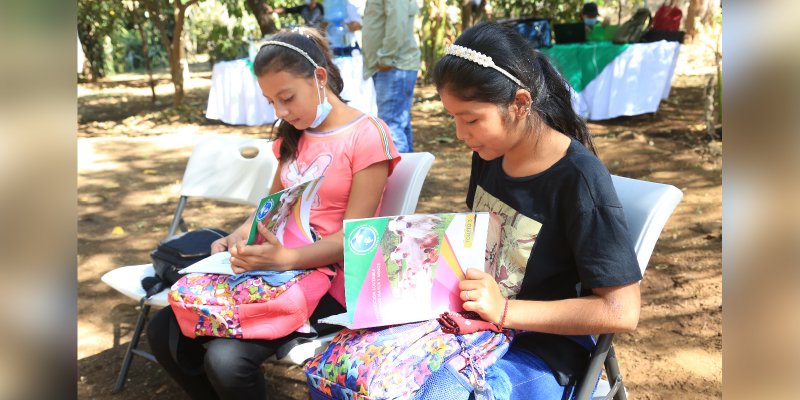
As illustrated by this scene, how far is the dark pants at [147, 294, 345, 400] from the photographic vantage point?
2.14m

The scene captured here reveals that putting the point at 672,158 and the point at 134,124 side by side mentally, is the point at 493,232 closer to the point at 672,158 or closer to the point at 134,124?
the point at 672,158

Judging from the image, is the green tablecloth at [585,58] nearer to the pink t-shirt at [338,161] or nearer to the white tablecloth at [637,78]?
the white tablecloth at [637,78]

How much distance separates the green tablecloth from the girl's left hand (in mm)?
7137

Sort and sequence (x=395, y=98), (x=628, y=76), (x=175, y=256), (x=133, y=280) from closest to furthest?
(x=175, y=256), (x=133, y=280), (x=395, y=98), (x=628, y=76)

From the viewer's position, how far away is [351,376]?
5.37ft

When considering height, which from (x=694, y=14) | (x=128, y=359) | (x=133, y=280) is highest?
(x=694, y=14)

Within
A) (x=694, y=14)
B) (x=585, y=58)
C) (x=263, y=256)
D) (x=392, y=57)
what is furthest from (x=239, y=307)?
(x=694, y=14)

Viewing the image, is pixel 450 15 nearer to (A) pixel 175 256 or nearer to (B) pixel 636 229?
(A) pixel 175 256

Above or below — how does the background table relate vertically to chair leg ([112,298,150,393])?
above

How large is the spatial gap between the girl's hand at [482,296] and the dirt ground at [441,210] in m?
1.55

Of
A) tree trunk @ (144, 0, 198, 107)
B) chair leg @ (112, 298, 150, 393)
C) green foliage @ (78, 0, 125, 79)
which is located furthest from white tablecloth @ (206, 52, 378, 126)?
chair leg @ (112, 298, 150, 393)

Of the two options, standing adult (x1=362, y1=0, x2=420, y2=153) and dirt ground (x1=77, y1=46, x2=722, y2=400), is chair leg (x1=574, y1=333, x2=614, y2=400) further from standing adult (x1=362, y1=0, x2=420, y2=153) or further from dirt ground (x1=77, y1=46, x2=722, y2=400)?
standing adult (x1=362, y1=0, x2=420, y2=153)

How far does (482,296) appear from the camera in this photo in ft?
5.42

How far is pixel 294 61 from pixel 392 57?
3.08m
